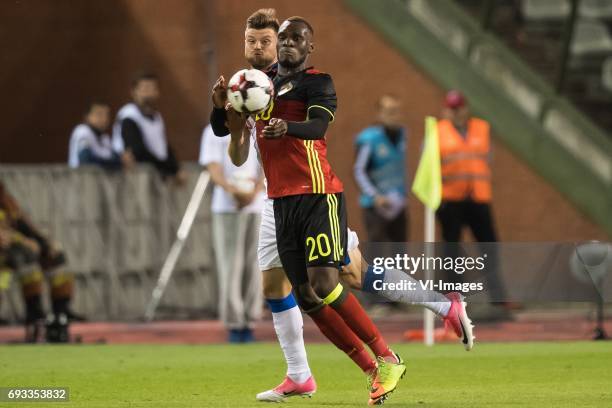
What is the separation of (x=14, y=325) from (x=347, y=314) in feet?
25.8

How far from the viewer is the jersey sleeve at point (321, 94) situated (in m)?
8.68

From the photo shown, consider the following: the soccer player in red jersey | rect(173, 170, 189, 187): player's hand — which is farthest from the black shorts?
rect(173, 170, 189, 187): player's hand

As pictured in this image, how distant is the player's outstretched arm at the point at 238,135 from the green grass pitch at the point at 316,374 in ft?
4.64

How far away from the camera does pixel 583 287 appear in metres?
9.97

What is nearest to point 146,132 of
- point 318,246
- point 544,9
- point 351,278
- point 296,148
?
point 544,9

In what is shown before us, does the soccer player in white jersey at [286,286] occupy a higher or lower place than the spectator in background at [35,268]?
higher

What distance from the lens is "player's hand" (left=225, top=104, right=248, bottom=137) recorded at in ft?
29.0

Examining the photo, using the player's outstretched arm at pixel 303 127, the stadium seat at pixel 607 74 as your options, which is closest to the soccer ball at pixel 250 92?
the player's outstretched arm at pixel 303 127

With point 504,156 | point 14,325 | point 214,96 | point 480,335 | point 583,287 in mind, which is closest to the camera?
point 214,96

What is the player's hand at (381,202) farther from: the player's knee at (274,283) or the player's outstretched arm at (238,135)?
the player's outstretched arm at (238,135)

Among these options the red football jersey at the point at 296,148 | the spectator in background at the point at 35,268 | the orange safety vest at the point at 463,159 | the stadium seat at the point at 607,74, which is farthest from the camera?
the stadium seat at the point at 607,74

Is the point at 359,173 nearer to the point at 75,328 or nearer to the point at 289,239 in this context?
the point at 75,328

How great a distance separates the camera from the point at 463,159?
15.6m

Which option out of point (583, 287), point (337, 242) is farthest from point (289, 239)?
point (583, 287)
